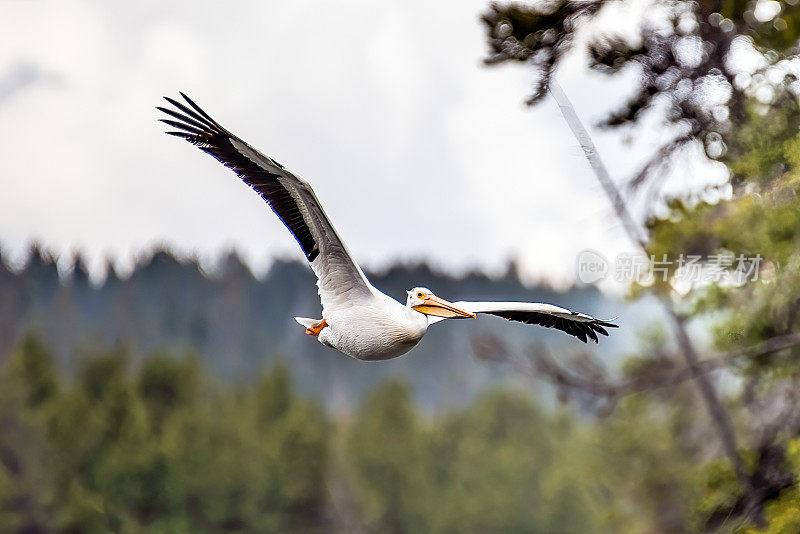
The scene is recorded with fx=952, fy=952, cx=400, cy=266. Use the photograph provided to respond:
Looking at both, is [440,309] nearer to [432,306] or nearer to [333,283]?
[432,306]

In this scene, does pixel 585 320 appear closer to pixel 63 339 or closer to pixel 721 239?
pixel 721 239

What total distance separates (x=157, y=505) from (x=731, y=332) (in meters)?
10.7

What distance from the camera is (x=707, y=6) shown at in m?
8.25

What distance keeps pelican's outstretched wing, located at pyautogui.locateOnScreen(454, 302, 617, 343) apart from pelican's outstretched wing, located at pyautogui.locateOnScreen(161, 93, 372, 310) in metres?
0.36

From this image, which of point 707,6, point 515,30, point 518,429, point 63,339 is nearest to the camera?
point 515,30

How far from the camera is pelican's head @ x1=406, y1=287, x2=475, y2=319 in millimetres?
2537

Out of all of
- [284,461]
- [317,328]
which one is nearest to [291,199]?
[317,328]

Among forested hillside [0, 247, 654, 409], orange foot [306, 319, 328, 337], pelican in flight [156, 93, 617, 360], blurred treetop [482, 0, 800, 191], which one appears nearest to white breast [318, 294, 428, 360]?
pelican in flight [156, 93, 617, 360]

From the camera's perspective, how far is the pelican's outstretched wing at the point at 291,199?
2766mm

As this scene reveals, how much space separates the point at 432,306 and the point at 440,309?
35 mm

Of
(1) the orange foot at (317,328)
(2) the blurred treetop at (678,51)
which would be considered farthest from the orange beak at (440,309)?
(2) the blurred treetop at (678,51)

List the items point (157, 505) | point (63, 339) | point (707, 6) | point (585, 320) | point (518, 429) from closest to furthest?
point (585, 320) → point (707, 6) → point (157, 505) → point (63, 339) → point (518, 429)

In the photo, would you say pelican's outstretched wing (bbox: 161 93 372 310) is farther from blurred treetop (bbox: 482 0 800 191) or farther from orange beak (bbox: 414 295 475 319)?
blurred treetop (bbox: 482 0 800 191)

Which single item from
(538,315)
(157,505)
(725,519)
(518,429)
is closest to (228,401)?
(157,505)
